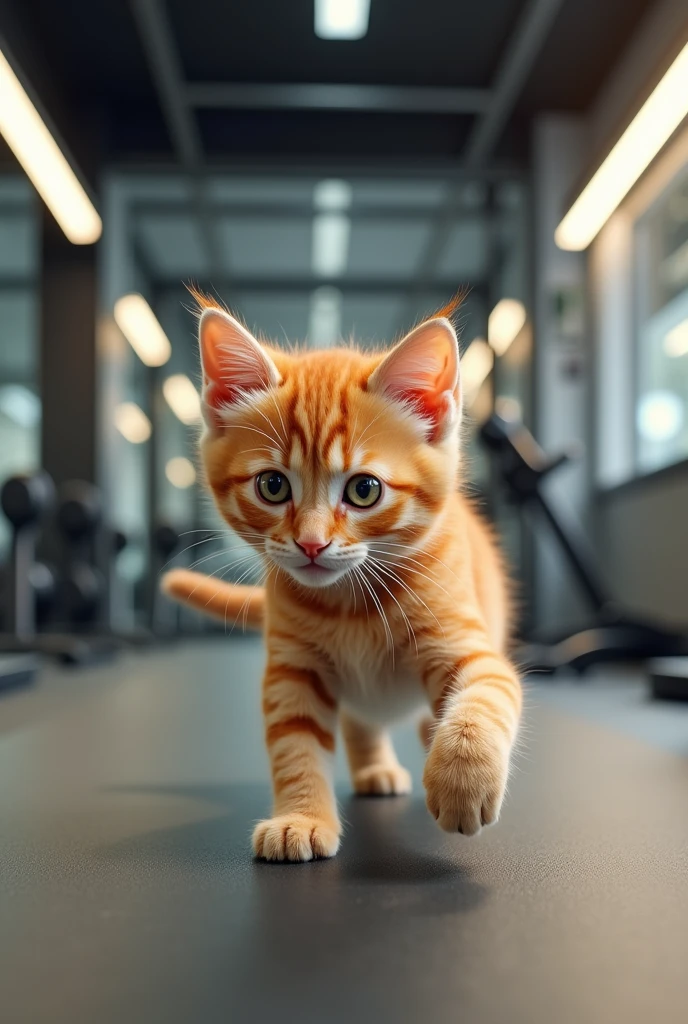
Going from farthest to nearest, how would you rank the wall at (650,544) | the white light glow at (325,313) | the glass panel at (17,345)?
the white light glow at (325,313) < the glass panel at (17,345) < the wall at (650,544)

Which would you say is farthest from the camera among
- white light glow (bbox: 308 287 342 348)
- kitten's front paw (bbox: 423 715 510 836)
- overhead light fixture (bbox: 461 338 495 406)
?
white light glow (bbox: 308 287 342 348)

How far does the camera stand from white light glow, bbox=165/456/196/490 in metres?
7.86

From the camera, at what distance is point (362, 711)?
1.22 m

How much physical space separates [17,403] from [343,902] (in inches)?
281

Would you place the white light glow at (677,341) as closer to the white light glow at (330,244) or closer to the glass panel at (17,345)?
the white light glow at (330,244)

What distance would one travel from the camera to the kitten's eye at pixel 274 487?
42.0 inches

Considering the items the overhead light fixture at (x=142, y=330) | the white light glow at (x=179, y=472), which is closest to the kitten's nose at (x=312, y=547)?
the overhead light fixture at (x=142, y=330)

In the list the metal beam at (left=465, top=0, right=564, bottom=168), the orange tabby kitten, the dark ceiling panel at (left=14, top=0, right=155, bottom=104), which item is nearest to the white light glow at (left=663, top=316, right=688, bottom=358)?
the metal beam at (left=465, top=0, right=564, bottom=168)

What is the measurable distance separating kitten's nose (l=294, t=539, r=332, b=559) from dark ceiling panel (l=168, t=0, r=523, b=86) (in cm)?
400

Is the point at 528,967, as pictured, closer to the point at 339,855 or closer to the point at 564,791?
the point at 339,855

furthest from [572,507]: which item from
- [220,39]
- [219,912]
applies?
[219,912]

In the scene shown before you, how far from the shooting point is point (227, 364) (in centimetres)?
117

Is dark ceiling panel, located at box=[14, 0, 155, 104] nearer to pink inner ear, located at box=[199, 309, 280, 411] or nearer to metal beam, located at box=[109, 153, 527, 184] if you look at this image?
metal beam, located at box=[109, 153, 527, 184]

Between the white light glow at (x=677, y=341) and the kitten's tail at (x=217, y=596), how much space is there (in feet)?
10.5
